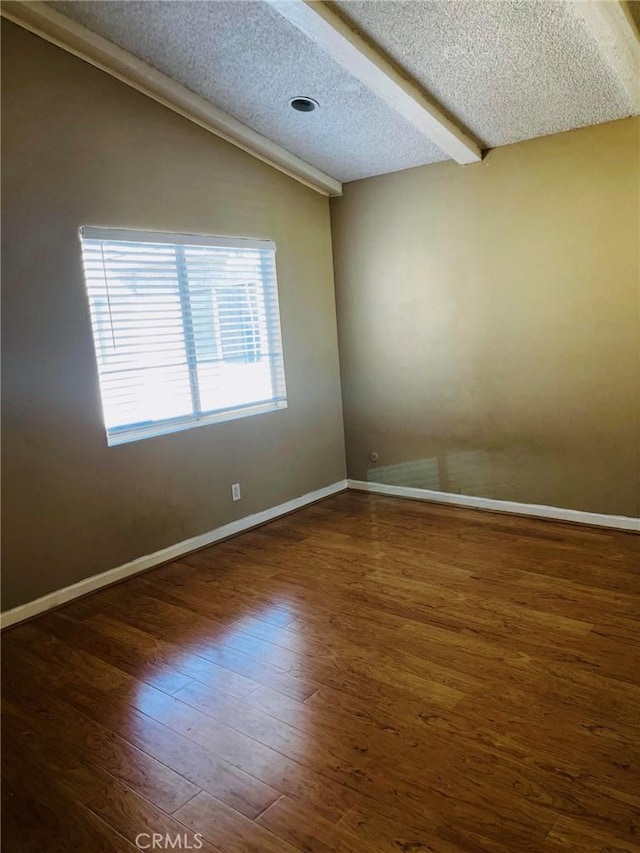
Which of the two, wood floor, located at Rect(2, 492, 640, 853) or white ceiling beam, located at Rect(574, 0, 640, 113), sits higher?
white ceiling beam, located at Rect(574, 0, 640, 113)

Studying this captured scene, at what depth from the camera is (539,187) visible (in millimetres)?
3480

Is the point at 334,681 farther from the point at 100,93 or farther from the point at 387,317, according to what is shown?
the point at 100,93

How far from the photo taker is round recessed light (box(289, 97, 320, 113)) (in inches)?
125

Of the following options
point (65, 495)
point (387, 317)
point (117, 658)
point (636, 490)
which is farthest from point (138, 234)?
point (636, 490)

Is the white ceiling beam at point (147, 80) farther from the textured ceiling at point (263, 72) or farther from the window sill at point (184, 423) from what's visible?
the window sill at point (184, 423)

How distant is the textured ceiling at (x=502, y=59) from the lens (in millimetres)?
2379

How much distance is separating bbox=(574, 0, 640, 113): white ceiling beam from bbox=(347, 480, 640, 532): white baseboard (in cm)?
244

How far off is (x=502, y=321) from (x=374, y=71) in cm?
176

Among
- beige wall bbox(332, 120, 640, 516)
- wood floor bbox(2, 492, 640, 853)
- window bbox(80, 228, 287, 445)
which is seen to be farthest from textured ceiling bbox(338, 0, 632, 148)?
wood floor bbox(2, 492, 640, 853)

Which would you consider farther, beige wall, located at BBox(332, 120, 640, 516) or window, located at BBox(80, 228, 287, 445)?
beige wall, located at BBox(332, 120, 640, 516)

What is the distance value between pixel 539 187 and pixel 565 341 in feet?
3.18

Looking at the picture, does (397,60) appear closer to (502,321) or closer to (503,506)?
(502,321)

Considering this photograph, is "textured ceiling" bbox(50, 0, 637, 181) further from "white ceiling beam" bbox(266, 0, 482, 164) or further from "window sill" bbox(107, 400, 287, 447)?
"window sill" bbox(107, 400, 287, 447)

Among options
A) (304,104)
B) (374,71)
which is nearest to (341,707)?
(374,71)
